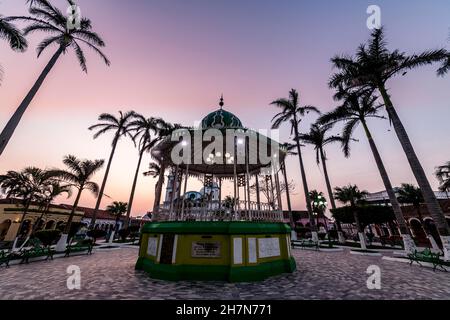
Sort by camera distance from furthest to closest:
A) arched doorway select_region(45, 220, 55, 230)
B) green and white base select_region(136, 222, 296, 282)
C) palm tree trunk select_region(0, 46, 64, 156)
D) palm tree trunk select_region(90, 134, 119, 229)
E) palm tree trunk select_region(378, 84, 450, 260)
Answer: arched doorway select_region(45, 220, 55, 230) → palm tree trunk select_region(90, 134, 119, 229) → palm tree trunk select_region(378, 84, 450, 260) → palm tree trunk select_region(0, 46, 64, 156) → green and white base select_region(136, 222, 296, 282)

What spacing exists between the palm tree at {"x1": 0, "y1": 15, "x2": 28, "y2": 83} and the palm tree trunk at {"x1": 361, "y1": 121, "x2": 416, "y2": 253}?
24659 mm

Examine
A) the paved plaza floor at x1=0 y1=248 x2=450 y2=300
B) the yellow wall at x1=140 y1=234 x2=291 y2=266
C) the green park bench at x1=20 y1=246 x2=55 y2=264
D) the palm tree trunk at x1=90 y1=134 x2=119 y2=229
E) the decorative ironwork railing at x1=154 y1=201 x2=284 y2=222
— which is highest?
the palm tree trunk at x1=90 y1=134 x2=119 y2=229

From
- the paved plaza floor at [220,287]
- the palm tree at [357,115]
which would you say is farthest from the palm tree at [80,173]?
the palm tree at [357,115]

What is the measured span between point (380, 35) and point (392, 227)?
38.2 meters

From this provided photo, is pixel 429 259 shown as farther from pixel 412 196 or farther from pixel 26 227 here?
pixel 26 227

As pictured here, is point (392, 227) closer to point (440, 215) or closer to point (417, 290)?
point (440, 215)

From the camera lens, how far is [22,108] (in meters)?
11.0

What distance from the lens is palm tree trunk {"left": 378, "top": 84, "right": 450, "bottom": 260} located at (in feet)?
35.6

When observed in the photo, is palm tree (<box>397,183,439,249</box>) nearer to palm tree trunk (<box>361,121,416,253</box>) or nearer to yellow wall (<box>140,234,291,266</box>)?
palm tree trunk (<box>361,121,416,253</box>)

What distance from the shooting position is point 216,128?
9211 millimetres

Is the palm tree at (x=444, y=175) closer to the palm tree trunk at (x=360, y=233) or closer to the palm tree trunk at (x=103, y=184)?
the palm tree trunk at (x=360, y=233)

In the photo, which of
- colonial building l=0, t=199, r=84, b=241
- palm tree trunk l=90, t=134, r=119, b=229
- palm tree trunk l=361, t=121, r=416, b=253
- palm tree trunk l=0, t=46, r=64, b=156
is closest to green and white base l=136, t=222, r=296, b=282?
palm tree trunk l=0, t=46, r=64, b=156
